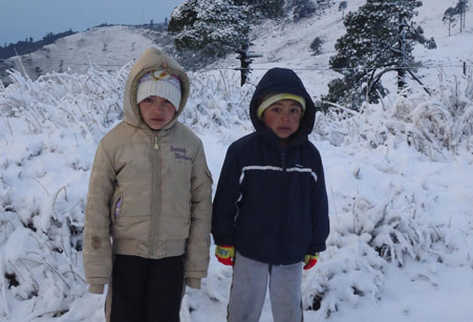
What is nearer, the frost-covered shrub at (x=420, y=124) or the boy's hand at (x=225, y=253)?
the boy's hand at (x=225, y=253)

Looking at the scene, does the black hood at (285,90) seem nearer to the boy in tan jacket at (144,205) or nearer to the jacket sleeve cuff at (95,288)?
the boy in tan jacket at (144,205)

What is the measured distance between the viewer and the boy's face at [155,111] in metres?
1.67

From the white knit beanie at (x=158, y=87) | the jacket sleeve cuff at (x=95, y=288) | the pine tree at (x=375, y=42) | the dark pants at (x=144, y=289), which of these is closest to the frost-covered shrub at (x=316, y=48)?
the pine tree at (x=375, y=42)

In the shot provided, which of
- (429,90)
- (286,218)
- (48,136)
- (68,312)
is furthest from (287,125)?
(429,90)

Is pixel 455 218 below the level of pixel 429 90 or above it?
below

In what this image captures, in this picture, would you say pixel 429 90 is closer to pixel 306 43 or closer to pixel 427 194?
pixel 427 194

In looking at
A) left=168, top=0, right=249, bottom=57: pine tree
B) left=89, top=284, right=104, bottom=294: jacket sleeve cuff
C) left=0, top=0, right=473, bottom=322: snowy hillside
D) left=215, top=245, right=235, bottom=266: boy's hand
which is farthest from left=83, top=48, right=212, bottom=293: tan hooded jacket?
left=168, top=0, right=249, bottom=57: pine tree

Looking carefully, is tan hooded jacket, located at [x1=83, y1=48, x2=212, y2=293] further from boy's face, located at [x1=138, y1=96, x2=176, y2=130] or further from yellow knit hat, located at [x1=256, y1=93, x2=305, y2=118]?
yellow knit hat, located at [x1=256, y1=93, x2=305, y2=118]

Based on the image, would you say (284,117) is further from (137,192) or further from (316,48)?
(316,48)

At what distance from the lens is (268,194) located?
1803mm

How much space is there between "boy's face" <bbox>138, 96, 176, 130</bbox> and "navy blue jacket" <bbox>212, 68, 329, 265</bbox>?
15.5 inches

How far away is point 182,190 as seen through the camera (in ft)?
5.67

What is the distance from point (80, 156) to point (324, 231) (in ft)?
7.80

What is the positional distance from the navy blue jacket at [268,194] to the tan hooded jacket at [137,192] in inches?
8.3
